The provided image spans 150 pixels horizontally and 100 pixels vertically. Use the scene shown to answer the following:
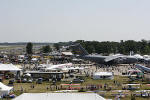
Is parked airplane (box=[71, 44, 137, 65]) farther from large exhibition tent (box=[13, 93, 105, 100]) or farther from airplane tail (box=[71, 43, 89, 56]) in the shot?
large exhibition tent (box=[13, 93, 105, 100])

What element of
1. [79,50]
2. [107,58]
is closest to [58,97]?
[107,58]

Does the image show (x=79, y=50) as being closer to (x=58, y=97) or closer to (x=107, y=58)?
(x=107, y=58)

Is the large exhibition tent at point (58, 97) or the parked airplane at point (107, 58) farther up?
the parked airplane at point (107, 58)

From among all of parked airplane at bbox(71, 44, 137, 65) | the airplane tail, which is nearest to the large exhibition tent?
parked airplane at bbox(71, 44, 137, 65)

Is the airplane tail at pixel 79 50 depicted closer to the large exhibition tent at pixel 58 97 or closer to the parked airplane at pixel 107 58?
the parked airplane at pixel 107 58

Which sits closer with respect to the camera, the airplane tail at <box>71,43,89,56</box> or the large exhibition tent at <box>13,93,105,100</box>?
the large exhibition tent at <box>13,93,105,100</box>

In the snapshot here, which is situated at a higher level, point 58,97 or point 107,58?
point 107,58

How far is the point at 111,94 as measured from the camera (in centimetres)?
3478

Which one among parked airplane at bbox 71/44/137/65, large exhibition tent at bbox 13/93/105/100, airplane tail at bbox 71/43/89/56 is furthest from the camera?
airplane tail at bbox 71/43/89/56

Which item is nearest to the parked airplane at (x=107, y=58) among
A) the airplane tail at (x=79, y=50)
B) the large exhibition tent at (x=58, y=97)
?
the airplane tail at (x=79, y=50)

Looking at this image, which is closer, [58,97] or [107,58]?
[58,97]

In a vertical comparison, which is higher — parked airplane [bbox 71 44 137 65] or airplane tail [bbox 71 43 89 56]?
airplane tail [bbox 71 43 89 56]

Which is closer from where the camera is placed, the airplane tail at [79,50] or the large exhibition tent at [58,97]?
the large exhibition tent at [58,97]

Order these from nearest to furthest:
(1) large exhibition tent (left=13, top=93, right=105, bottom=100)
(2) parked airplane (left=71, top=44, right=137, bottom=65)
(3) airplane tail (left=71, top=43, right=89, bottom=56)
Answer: (1) large exhibition tent (left=13, top=93, right=105, bottom=100)
(2) parked airplane (left=71, top=44, right=137, bottom=65)
(3) airplane tail (left=71, top=43, right=89, bottom=56)
